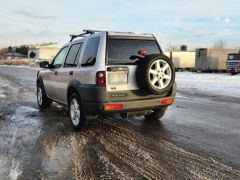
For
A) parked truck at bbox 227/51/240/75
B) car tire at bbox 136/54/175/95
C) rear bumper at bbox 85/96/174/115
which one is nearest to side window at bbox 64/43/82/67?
rear bumper at bbox 85/96/174/115

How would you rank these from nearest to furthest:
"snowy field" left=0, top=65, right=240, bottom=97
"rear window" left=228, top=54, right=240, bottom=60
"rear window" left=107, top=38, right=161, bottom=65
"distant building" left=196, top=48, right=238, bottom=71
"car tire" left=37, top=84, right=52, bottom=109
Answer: "rear window" left=107, top=38, right=161, bottom=65
"car tire" left=37, top=84, right=52, bottom=109
"snowy field" left=0, top=65, right=240, bottom=97
"rear window" left=228, top=54, right=240, bottom=60
"distant building" left=196, top=48, right=238, bottom=71

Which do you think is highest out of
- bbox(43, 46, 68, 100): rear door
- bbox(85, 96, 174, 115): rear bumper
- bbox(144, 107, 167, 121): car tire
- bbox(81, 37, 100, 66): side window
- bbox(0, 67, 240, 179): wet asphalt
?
bbox(81, 37, 100, 66): side window

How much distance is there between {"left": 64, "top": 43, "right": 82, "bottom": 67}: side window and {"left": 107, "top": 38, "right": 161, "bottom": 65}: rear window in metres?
1.07

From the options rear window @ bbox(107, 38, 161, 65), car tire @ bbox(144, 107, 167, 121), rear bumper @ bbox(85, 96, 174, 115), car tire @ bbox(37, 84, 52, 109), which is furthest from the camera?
car tire @ bbox(37, 84, 52, 109)

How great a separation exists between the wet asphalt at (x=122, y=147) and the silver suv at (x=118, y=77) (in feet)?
1.82

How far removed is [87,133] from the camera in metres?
6.38

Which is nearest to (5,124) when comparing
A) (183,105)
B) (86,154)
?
(86,154)

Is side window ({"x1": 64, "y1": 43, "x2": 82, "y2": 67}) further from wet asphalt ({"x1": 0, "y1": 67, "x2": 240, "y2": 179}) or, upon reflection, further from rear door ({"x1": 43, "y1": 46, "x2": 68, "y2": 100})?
wet asphalt ({"x1": 0, "y1": 67, "x2": 240, "y2": 179})

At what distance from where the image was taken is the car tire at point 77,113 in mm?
6398

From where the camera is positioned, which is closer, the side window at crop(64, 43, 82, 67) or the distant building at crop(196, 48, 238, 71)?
the side window at crop(64, 43, 82, 67)

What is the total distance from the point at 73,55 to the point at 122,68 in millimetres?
1705

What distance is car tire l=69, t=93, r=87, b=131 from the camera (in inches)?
252

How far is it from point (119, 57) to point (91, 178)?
2.77 m

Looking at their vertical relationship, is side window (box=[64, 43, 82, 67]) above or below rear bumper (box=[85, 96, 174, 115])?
Result: above
